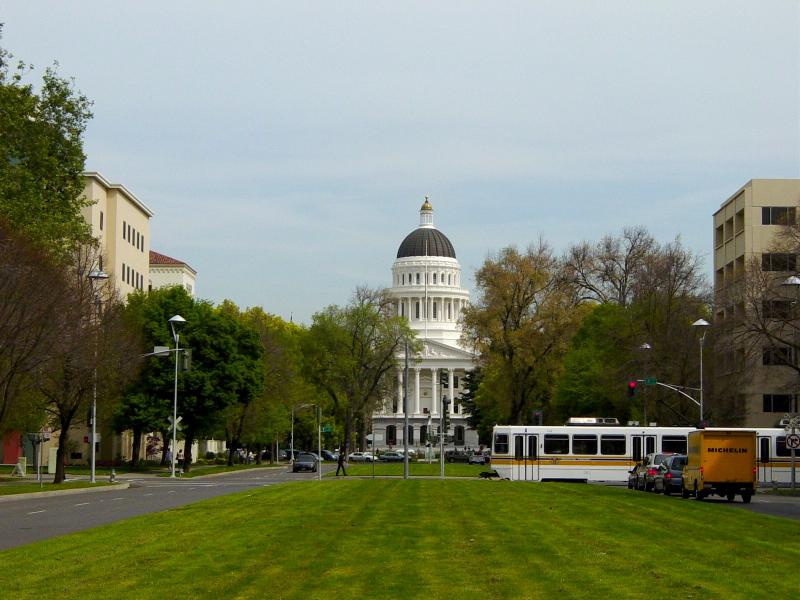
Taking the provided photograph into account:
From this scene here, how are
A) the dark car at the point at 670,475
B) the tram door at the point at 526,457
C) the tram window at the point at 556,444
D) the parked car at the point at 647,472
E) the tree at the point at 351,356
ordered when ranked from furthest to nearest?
the tree at the point at 351,356, the tram door at the point at 526,457, the tram window at the point at 556,444, the parked car at the point at 647,472, the dark car at the point at 670,475

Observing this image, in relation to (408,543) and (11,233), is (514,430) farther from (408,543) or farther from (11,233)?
(408,543)

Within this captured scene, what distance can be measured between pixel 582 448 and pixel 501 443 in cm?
376

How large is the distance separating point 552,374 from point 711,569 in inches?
2669

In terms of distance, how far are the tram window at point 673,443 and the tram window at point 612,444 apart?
1902 mm

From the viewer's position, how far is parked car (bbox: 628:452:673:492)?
49.2 m

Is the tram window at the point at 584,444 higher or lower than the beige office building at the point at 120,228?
lower

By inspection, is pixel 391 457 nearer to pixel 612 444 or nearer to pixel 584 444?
pixel 584 444

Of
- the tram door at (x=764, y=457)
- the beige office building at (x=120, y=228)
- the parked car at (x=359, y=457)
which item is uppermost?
the beige office building at (x=120, y=228)

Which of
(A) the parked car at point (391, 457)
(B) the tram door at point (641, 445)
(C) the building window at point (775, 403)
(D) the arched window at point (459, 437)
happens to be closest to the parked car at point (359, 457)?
(A) the parked car at point (391, 457)

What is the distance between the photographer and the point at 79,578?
52.0 feet

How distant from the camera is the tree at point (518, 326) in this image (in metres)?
83.3

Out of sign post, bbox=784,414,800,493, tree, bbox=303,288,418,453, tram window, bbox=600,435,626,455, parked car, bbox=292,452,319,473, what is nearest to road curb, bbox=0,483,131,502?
tram window, bbox=600,435,626,455

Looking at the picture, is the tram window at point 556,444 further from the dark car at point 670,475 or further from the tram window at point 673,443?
the dark car at point 670,475

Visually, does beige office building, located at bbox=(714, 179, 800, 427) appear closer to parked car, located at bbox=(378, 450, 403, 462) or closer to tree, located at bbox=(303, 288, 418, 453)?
tree, located at bbox=(303, 288, 418, 453)
